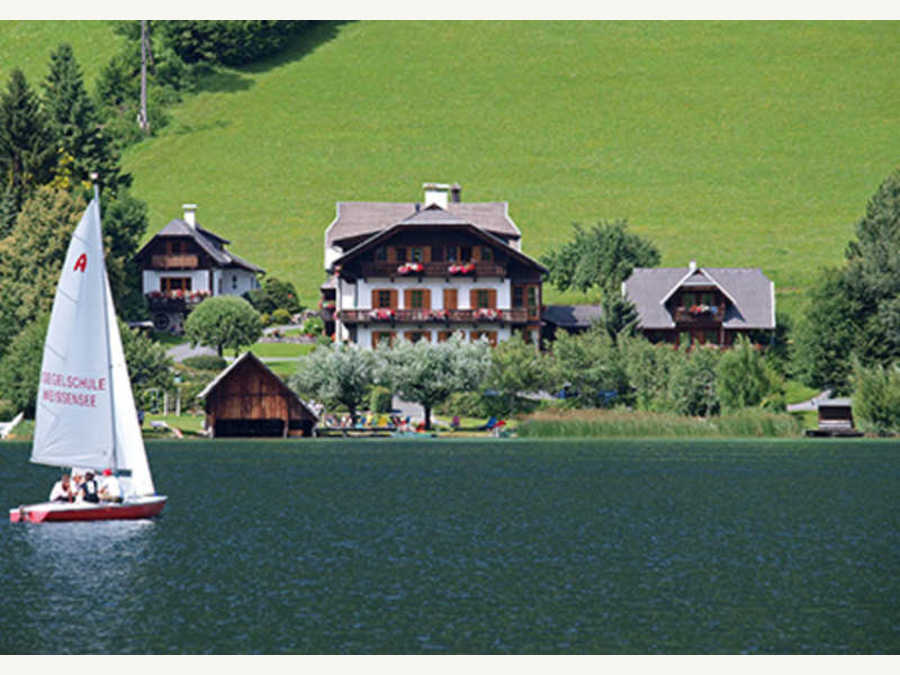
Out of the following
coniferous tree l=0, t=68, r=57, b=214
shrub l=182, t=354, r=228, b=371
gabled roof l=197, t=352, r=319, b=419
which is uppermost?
coniferous tree l=0, t=68, r=57, b=214

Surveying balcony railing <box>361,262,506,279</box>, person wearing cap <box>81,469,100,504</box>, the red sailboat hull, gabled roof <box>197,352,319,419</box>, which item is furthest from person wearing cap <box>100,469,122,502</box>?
balcony railing <box>361,262,506,279</box>

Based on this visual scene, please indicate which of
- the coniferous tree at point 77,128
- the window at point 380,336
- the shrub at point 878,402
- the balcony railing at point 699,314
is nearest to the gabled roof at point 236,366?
the window at point 380,336

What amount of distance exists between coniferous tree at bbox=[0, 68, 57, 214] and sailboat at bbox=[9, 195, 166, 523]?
89.4 m

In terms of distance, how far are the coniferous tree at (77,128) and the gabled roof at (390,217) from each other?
26.9 m

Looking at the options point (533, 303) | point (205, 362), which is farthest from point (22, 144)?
point (533, 303)

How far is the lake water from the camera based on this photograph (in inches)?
1249

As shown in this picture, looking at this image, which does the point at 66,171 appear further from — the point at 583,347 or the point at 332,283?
the point at 583,347

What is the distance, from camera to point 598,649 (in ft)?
98.9

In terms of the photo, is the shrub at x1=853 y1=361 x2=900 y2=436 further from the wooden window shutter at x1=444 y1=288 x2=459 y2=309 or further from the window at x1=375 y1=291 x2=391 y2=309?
the window at x1=375 y1=291 x2=391 y2=309

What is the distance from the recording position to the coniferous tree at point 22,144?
133875 mm

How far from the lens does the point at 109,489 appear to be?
159ft

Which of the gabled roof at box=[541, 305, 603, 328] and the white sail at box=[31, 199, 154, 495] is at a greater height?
the gabled roof at box=[541, 305, 603, 328]

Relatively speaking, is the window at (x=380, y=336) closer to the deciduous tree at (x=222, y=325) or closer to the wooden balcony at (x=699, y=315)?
the deciduous tree at (x=222, y=325)

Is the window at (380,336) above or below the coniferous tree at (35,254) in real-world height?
below
